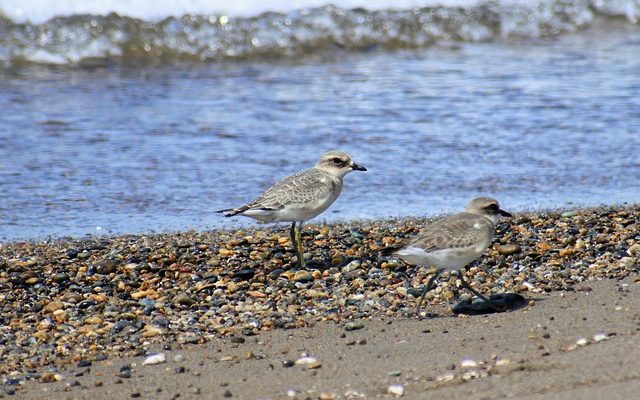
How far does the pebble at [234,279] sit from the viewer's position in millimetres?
6355

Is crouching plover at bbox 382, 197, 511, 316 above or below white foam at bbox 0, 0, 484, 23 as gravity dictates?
below

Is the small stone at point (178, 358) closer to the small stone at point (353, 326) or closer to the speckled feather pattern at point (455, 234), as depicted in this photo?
the small stone at point (353, 326)

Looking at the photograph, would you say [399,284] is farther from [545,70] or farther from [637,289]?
[545,70]

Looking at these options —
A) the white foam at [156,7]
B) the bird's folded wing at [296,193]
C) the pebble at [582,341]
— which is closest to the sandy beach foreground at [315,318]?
the pebble at [582,341]

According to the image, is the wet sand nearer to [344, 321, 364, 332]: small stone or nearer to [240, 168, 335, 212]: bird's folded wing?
[344, 321, 364, 332]: small stone

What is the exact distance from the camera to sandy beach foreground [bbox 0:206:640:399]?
5.32 meters

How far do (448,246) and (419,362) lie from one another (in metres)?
1.11

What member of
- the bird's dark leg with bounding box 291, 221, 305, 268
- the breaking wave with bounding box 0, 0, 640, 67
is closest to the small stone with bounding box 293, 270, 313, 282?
the bird's dark leg with bounding box 291, 221, 305, 268

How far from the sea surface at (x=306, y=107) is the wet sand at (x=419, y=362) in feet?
10.5

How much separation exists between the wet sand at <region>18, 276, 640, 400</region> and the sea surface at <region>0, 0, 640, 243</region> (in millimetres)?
3185

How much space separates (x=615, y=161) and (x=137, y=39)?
8168mm

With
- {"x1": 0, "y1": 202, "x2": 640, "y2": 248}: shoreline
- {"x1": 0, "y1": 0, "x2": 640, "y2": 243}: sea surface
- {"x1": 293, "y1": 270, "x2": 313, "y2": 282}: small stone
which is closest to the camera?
{"x1": 293, "y1": 270, "x2": 313, "y2": 282}: small stone

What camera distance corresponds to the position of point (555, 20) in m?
18.9

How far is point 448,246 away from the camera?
6.48 metres
